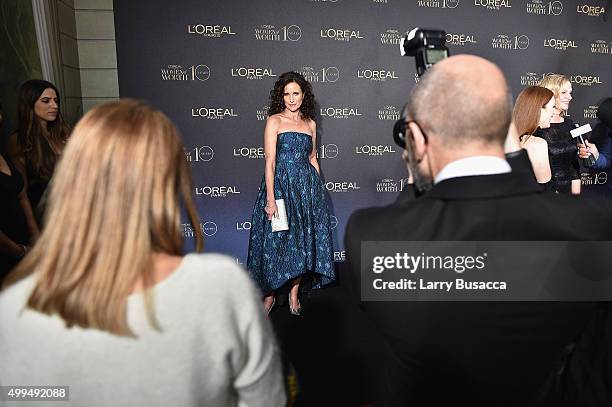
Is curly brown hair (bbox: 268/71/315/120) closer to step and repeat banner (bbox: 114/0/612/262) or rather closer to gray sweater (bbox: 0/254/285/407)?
step and repeat banner (bbox: 114/0/612/262)

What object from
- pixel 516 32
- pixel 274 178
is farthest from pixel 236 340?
pixel 516 32

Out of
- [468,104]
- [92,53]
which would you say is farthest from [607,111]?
[92,53]

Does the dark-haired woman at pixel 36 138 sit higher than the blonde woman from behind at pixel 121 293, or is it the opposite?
the dark-haired woman at pixel 36 138

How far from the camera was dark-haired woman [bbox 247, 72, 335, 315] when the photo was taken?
126 inches

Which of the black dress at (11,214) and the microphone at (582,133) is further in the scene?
the microphone at (582,133)

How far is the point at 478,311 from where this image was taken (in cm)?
83

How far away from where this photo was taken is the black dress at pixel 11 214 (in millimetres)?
2100

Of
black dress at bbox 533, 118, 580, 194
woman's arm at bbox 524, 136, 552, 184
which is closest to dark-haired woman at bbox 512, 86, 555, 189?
woman's arm at bbox 524, 136, 552, 184

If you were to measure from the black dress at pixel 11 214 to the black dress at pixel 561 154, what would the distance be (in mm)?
2876

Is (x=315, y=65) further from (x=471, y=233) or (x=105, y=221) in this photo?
(x=105, y=221)

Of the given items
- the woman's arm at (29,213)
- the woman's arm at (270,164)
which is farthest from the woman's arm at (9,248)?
the woman's arm at (270,164)

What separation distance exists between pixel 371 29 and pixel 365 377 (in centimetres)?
292

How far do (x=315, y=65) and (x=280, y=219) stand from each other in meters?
1.57

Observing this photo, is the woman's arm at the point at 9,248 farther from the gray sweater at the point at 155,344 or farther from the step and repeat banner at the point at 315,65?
the step and repeat banner at the point at 315,65
